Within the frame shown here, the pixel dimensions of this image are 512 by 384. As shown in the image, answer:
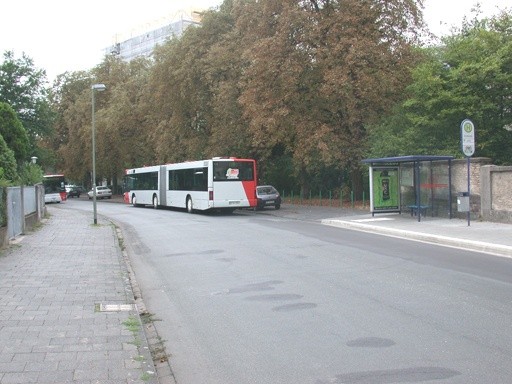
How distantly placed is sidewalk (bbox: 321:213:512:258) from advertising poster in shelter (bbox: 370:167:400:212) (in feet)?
1.40

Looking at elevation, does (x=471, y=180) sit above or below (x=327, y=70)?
below

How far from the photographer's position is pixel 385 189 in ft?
76.9

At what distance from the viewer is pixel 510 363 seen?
5.25 m

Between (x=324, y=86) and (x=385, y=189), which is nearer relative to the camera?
(x=385, y=189)

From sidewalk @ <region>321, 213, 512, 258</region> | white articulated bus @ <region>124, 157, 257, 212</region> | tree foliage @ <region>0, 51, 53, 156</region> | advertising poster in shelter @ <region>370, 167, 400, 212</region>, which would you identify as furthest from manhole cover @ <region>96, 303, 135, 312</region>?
tree foliage @ <region>0, 51, 53, 156</region>

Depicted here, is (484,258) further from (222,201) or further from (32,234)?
(222,201)

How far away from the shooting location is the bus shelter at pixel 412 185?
2086 cm

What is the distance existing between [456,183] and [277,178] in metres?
26.3

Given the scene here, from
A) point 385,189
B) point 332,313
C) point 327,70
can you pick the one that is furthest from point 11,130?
point 332,313

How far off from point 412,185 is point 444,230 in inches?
227

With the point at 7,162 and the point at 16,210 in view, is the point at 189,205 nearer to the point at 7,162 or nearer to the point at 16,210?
the point at 7,162

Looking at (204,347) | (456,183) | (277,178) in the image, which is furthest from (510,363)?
(277,178)

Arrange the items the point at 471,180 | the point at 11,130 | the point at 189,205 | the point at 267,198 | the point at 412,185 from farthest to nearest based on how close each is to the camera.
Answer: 1. the point at 189,205
2. the point at 267,198
3. the point at 11,130
4. the point at 412,185
5. the point at 471,180

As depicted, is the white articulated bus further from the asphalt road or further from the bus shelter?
the asphalt road
